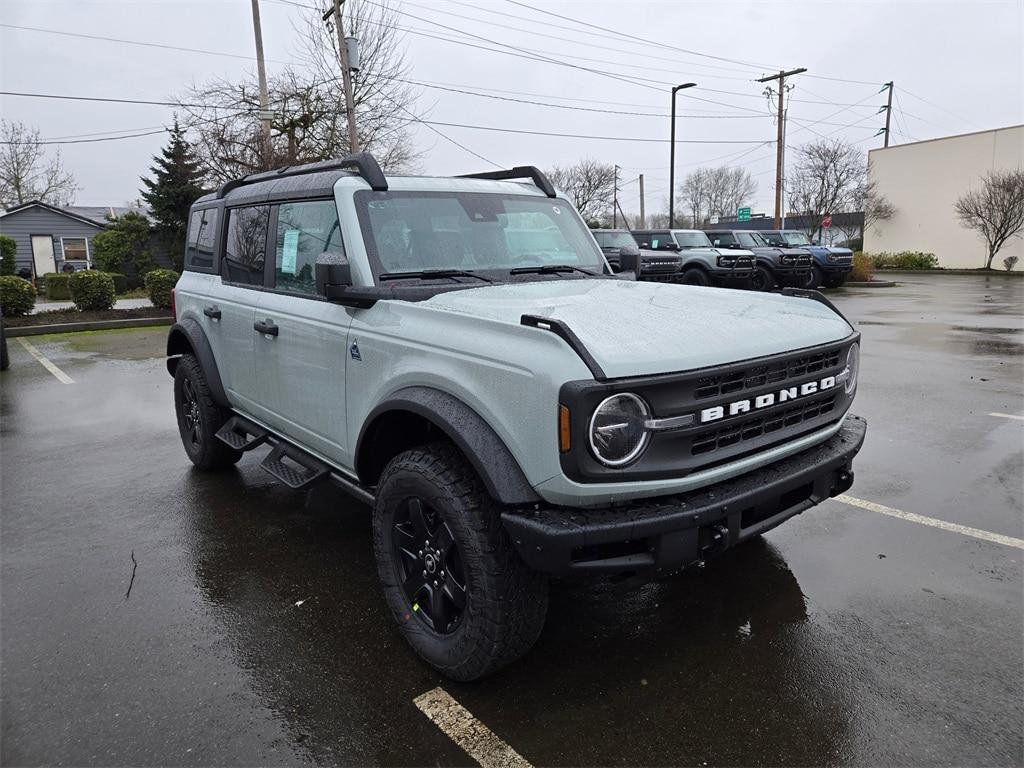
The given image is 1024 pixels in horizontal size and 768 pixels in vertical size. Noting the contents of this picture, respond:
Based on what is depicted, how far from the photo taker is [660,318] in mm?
2889

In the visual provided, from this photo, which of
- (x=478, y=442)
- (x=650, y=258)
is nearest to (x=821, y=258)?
(x=650, y=258)

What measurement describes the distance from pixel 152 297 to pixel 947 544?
17393 mm

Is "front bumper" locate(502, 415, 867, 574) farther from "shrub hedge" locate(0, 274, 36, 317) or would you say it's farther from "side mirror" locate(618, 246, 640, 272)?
"shrub hedge" locate(0, 274, 36, 317)

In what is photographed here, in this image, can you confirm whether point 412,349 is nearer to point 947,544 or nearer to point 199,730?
point 199,730

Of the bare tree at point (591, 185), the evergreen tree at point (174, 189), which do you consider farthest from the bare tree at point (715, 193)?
the evergreen tree at point (174, 189)

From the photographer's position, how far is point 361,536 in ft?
13.9

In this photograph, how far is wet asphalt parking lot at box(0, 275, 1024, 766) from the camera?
247 cm

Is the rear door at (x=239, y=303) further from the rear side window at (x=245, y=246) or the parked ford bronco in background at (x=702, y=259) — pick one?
the parked ford bronco in background at (x=702, y=259)

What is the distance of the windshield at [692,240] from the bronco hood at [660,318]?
16.9 m

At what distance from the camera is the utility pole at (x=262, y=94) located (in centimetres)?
2030

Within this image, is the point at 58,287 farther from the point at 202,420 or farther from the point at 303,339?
the point at 303,339

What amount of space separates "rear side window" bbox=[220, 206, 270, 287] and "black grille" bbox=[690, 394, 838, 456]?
286 cm

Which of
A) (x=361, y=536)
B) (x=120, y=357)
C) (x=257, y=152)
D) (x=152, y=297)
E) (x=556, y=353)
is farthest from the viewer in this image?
(x=257, y=152)

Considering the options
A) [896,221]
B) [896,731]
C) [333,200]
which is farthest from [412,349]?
[896,221]
